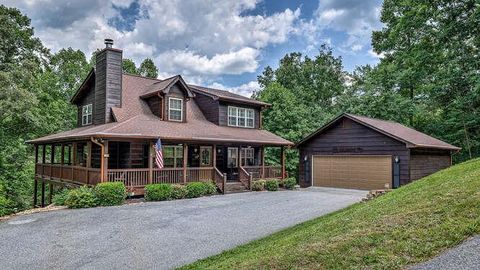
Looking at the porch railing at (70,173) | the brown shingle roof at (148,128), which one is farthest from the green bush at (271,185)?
the porch railing at (70,173)

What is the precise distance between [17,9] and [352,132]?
84.3 feet

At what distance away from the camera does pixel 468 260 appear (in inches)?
163

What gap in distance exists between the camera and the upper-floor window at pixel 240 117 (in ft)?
72.4

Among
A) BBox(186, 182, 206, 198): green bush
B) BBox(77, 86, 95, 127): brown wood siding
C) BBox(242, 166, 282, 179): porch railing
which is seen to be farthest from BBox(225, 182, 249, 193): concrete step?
BBox(77, 86, 95, 127): brown wood siding

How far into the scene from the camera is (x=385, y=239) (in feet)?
16.5

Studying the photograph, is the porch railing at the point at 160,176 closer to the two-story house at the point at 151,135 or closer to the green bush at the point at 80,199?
the two-story house at the point at 151,135

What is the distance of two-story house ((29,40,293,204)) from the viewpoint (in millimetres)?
15438

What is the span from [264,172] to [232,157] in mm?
2319

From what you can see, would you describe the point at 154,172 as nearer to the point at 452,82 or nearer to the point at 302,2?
the point at 302,2

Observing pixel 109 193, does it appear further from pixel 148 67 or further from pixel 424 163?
pixel 148 67

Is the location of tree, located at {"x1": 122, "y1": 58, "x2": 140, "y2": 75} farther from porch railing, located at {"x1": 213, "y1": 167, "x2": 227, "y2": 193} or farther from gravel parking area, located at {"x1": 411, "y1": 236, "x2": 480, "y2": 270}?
gravel parking area, located at {"x1": 411, "y1": 236, "x2": 480, "y2": 270}

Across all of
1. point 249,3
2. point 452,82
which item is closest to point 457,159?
point 452,82

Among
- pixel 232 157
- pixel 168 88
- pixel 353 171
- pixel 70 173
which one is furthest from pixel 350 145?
pixel 70 173

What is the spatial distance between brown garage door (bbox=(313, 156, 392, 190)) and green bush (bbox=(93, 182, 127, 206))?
11.7 meters
